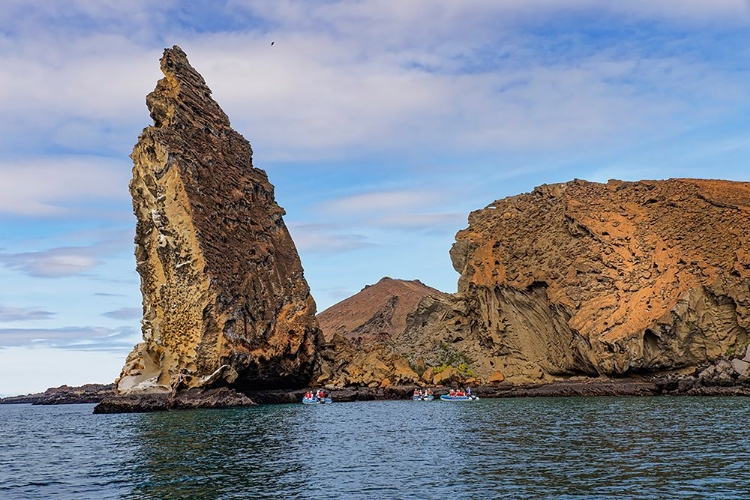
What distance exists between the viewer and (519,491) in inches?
973

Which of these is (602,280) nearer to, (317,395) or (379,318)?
(317,395)

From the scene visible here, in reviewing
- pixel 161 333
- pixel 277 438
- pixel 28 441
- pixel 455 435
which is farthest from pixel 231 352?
pixel 455 435

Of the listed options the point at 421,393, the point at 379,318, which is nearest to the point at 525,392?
the point at 421,393

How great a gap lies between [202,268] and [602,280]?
46.5 meters

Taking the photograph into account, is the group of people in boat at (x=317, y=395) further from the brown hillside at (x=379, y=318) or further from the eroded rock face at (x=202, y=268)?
the brown hillside at (x=379, y=318)

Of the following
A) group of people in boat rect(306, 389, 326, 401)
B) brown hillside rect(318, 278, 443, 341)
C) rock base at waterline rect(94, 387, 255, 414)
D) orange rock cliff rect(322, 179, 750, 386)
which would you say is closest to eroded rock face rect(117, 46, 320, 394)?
rock base at waterline rect(94, 387, 255, 414)

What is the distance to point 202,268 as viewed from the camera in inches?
3051

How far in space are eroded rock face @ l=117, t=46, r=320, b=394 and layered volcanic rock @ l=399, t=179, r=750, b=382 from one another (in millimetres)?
25805

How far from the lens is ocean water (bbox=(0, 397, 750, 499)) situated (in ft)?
84.6

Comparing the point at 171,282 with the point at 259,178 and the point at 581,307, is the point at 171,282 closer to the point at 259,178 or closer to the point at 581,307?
the point at 259,178

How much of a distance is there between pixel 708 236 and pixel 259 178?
178 feet

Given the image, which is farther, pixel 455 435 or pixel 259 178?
pixel 259 178

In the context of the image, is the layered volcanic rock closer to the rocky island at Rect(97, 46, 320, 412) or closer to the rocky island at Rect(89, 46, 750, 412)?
the rocky island at Rect(89, 46, 750, 412)

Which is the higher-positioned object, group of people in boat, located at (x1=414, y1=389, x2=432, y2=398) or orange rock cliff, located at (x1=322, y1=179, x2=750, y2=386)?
orange rock cliff, located at (x1=322, y1=179, x2=750, y2=386)
